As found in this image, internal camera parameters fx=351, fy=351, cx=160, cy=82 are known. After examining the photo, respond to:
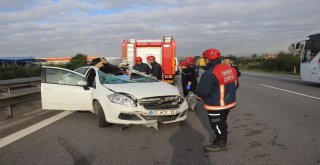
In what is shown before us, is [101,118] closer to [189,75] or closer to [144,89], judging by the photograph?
[144,89]

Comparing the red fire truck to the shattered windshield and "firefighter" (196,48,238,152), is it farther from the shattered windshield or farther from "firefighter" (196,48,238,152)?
"firefighter" (196,48,238,152)

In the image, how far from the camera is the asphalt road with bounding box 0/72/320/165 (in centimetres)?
493

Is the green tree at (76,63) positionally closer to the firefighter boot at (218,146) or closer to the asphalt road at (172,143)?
the asphalt road at (172,143)

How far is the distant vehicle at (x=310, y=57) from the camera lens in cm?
1761

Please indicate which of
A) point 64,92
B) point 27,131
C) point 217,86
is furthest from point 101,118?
point 217,86

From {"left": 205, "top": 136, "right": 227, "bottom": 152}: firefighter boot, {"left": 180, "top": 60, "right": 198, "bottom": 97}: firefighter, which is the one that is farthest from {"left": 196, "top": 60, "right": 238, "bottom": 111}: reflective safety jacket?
{"left": 180, "top": 60, "right": 198, "bottom": 97}: firefighter

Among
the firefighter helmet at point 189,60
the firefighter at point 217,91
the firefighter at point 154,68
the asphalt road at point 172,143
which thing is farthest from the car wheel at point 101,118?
the firefighter at point 154,68

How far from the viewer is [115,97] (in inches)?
273

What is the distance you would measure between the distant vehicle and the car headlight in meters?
13.4

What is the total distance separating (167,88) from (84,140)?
2.17 metres

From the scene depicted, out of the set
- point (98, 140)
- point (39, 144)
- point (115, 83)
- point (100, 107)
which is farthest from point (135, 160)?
point (115, 83)

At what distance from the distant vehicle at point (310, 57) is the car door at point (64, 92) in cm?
1315

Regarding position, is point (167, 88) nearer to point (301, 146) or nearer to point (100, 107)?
point (100, 107)

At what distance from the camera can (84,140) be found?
6191mm
